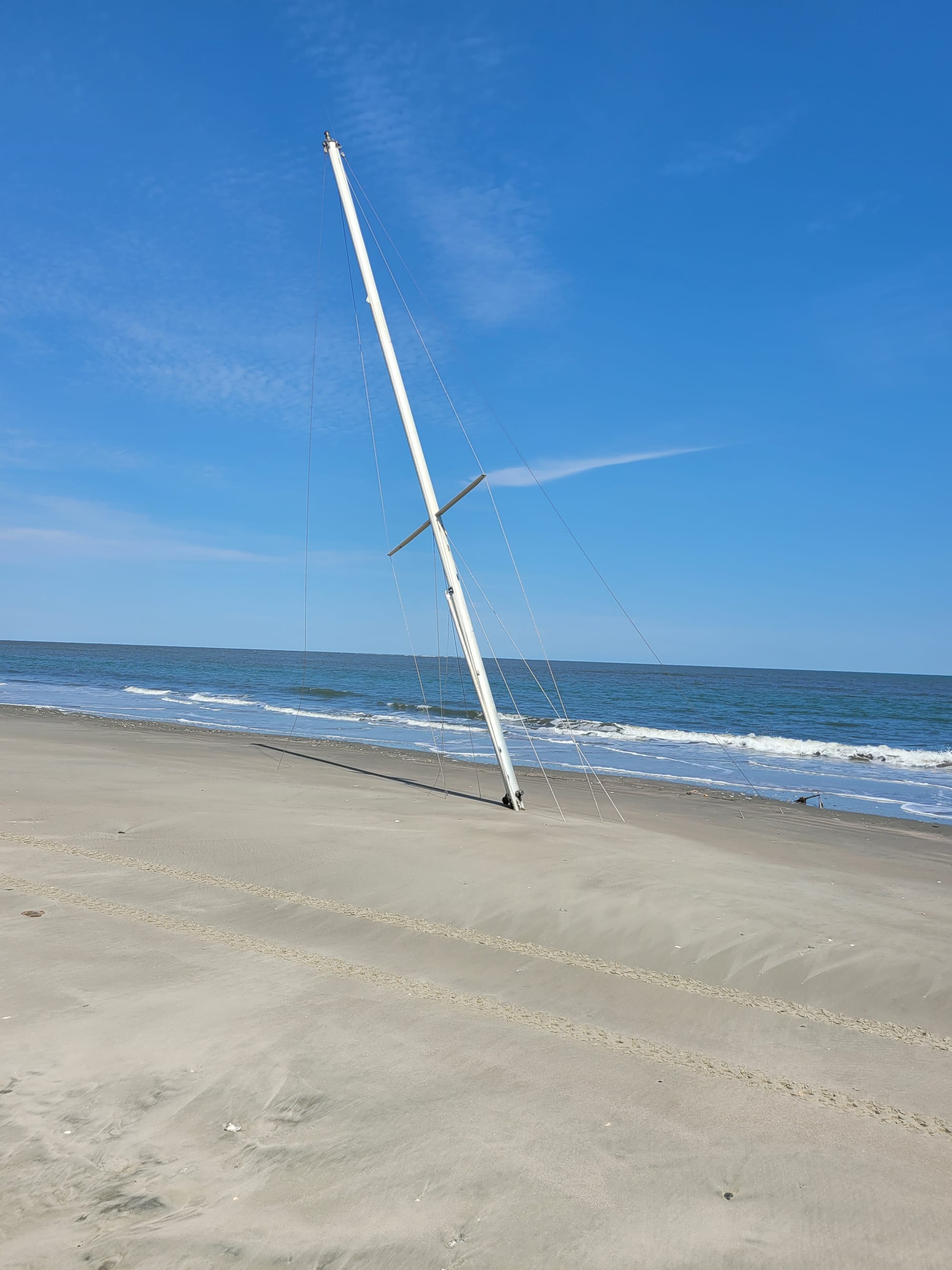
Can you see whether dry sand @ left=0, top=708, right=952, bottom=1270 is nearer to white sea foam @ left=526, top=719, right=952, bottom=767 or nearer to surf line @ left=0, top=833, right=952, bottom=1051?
surf line @ left=0, top=833, right=952, bottom=1051

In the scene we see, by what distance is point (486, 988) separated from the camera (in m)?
5.04

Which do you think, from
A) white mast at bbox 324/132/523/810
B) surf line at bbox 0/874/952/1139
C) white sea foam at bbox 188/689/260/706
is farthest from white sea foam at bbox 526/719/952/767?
surf line at bbox 0/874/952/1139

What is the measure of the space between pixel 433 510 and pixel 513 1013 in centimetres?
685

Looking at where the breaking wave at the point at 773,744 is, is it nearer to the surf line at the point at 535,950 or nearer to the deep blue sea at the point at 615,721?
the deep blue sea at the point at 615,721

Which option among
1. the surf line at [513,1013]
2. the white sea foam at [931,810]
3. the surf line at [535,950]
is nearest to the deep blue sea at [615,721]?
the white sea foam at [931,810]

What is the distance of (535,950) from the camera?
5770mm

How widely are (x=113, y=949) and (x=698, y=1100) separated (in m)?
3.52

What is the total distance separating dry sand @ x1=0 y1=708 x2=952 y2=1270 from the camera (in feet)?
9.40

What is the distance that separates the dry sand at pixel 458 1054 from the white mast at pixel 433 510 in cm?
191

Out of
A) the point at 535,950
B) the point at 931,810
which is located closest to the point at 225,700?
the point at 931,810

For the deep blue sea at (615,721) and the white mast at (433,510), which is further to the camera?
the deep blue sea at (615,721)

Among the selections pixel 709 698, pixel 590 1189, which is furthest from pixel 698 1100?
pixel 709 698

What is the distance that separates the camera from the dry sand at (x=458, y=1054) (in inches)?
113

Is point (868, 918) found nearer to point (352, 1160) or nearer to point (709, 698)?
point (352, 1160)
